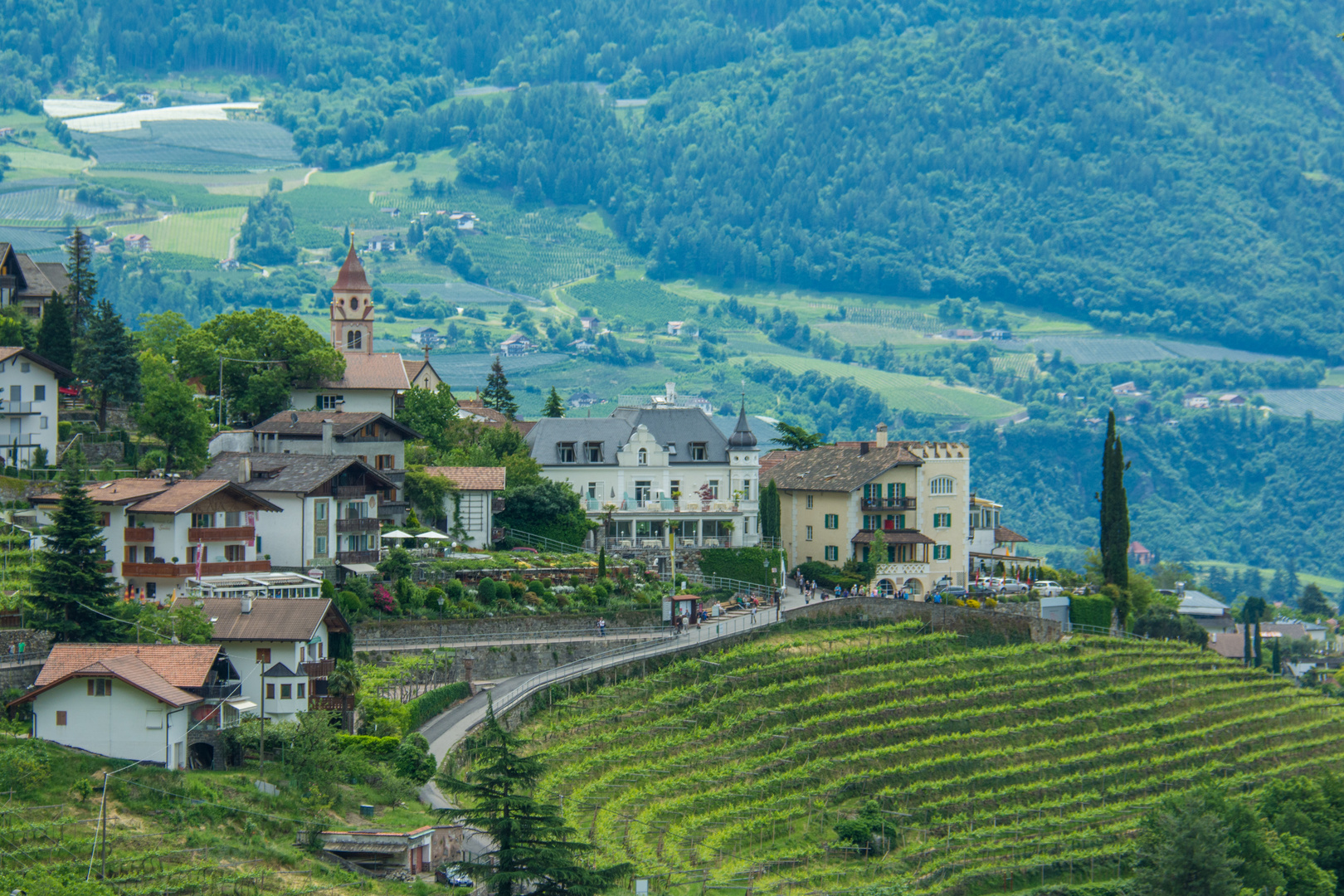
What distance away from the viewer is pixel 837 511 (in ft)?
343

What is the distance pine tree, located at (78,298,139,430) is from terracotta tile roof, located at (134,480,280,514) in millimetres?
24409

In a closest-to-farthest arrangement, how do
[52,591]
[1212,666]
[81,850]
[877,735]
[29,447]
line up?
[81,850]
[52,591]
[877,735]
[29,447]
[1212,666]

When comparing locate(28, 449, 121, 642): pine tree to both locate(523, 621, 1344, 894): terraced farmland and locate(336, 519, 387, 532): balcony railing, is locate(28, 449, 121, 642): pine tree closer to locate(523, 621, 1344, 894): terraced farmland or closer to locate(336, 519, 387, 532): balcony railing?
locate(523, 621, 1344, 894): terraced farmland

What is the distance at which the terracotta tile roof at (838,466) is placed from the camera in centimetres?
10469

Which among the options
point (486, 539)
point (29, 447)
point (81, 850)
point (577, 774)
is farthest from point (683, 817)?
point (29, 447)

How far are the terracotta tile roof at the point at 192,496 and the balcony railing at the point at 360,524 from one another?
528 centimetres

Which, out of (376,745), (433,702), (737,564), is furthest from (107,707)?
(737,564)

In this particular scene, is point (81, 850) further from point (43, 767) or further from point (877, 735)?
point (877, 735)

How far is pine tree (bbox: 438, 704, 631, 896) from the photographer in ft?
168

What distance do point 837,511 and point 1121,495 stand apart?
1922 centimetres

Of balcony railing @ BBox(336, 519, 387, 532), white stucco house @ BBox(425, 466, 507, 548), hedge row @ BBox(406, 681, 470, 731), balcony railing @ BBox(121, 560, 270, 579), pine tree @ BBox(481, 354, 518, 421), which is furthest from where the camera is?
pine tree @ BBox(481, 354, 518, 421)

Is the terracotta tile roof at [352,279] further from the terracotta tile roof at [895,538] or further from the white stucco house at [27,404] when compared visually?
the terracotta tile roof at [895,538]

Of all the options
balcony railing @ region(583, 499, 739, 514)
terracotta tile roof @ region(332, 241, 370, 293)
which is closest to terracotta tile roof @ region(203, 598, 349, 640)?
balcony railing @ region(583, 499, 739, 514)

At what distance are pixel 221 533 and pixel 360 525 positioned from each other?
10.1m
